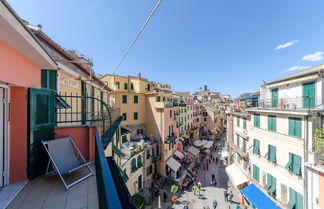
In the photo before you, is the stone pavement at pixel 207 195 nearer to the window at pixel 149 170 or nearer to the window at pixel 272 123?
the window at pixel 149 170

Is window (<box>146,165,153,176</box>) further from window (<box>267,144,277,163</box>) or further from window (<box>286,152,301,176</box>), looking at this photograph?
window (<box>286,152,301,176</box>)

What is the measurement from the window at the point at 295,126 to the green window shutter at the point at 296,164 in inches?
68.6

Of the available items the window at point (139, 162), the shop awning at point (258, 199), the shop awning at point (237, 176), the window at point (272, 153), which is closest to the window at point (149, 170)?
the window at point (139, 162)

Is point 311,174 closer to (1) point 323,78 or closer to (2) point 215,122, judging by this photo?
(1) point 323,78

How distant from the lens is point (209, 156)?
3356cm

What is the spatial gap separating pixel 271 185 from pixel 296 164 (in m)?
3.95

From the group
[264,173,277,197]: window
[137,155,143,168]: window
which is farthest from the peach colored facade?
[264,173,277,197]: window

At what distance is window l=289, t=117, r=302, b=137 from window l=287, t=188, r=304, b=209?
4547 mm

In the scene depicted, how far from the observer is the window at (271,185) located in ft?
42.6

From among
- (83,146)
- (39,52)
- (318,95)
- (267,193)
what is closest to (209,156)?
(267,193)

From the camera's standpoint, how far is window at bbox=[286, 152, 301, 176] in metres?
10.7

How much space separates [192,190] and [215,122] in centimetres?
3147

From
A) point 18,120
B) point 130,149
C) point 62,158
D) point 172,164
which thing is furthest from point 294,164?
point 18,120

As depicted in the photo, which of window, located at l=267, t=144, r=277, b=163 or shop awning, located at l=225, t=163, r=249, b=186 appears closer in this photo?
window, located at l=267, t=144, r=277, b=163
